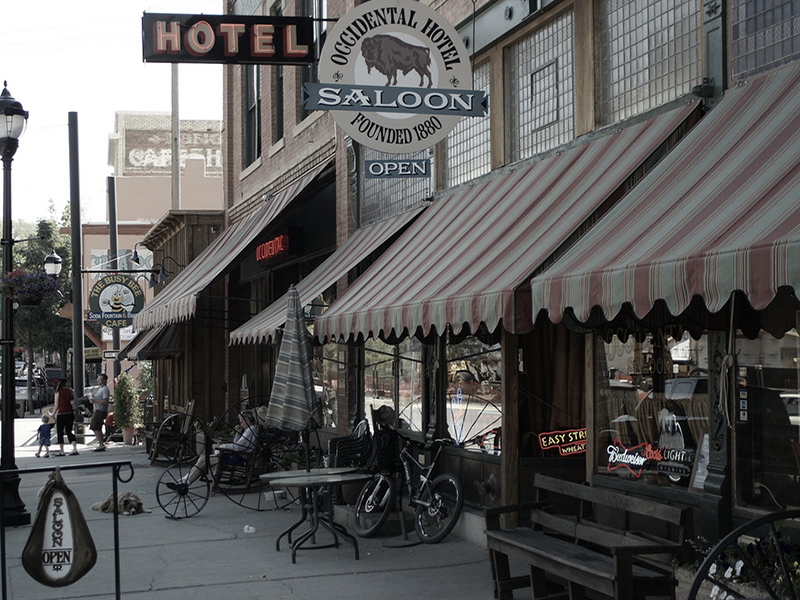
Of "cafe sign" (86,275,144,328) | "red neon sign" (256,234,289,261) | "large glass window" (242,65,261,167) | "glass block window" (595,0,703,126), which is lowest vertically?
"cafe sign" (86,275,144,328)

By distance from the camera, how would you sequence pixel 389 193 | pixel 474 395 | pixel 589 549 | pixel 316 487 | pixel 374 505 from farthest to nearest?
→ pixel 389 193, pixel 474 395, pixel 374 505, pixel 316 487, pixel 589 549

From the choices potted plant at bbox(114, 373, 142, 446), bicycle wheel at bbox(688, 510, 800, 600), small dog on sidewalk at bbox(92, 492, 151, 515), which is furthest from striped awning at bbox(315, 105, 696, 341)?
potted plant at bbox(114, 373, 142, 446)

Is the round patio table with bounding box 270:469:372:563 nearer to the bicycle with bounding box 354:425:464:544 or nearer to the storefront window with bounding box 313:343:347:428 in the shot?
the bicycle with bounding box 354:425:464:544

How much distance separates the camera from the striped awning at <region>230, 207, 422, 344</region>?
12.1m

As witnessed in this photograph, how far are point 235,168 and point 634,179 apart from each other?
Answer: 51.8 feet

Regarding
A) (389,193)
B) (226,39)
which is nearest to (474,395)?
(389,193)

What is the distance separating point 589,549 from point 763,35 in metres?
3.81

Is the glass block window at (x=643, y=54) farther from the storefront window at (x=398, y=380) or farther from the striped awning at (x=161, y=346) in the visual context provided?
the striped awning at (x=161, y=346)

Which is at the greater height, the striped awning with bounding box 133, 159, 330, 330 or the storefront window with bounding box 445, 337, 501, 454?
the striped awning with bounding box 133, 159, 330, 330

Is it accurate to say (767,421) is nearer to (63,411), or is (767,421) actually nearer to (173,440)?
(173,440)

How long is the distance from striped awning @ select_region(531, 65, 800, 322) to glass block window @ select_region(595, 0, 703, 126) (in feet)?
2.60

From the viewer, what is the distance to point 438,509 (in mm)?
10117

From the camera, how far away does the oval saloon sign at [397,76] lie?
9117 mm

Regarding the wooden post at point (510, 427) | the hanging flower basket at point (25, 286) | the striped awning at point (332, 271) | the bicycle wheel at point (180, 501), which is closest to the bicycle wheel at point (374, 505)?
the wooden post at point (510, 427)
